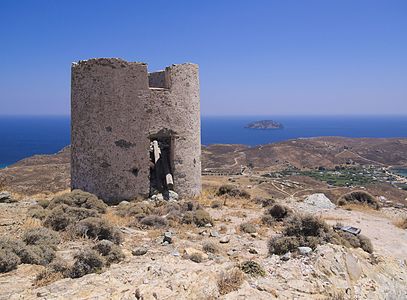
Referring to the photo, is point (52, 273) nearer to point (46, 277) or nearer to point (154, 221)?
point (46, 277)

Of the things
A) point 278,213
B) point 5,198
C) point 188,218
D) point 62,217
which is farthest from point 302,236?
point 5,198

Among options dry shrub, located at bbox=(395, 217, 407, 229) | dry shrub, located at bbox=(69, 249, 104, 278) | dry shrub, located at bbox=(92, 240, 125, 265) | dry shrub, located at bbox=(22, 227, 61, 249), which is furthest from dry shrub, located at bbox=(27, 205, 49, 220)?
dry shrub, located at bbox=(395, 217, 407, 229)

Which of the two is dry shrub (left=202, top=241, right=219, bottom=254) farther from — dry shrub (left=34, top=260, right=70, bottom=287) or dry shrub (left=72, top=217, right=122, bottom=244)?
dry shrub (left=34, top=260, right=70, bottom=287)

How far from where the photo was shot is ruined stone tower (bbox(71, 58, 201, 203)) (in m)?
13.0

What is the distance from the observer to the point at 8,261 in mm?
6340

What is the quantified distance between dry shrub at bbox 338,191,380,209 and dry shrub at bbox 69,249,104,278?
1345cm

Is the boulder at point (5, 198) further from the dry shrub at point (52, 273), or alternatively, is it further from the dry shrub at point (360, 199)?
the dry shrub at point (360, 199)

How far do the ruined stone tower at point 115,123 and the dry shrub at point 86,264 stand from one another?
262 inches

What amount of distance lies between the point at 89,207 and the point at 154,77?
6837mm

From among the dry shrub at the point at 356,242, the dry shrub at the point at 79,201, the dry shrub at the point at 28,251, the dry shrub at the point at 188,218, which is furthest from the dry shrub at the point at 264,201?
the dry shrub at the point at 28,251

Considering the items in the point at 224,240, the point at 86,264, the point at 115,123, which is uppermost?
the point at 115,123

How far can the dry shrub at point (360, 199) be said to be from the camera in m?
17.0

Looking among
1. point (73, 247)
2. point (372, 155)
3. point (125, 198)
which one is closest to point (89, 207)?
point (125, 198)

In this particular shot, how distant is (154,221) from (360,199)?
454 inches
